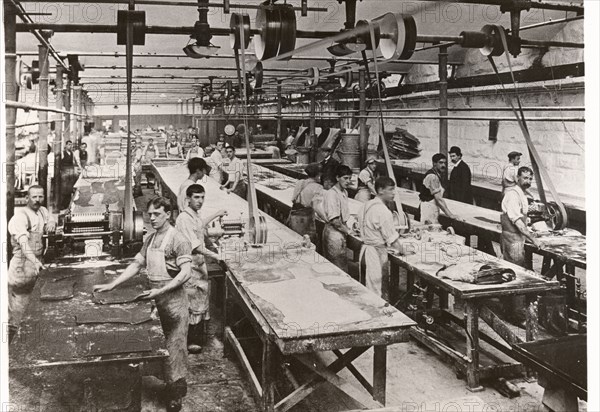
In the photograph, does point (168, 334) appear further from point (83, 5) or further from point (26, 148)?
point (26, 148)

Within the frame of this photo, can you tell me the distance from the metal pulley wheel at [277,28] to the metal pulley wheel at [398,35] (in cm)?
58

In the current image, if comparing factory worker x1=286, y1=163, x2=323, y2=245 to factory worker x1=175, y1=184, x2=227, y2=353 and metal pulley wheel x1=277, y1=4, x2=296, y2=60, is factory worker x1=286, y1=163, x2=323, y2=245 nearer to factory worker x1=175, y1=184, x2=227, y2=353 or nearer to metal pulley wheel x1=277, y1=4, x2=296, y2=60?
factory worker x1=175, y1=184, x2=227, y2=353

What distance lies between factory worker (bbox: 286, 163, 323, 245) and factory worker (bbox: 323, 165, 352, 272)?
595mm

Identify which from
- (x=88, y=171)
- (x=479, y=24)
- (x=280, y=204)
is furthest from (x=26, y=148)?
(x=479, y=24)

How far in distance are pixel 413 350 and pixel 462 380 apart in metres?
0.63

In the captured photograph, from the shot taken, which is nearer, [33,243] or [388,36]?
[388,36]

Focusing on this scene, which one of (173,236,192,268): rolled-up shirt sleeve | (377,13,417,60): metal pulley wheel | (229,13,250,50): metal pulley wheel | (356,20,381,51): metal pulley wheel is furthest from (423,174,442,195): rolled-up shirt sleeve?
(229,13,250,50): metal pulley wheel

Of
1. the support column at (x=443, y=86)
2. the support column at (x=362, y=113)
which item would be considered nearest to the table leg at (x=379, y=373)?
the support column at (x=443, y=86)

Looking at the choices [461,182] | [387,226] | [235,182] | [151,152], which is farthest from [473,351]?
[151,152]

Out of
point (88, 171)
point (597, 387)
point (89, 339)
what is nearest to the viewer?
point (597, 387)

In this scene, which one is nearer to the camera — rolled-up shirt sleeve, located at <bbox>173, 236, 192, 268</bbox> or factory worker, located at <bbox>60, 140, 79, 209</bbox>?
rolled-up shirt sleeve, located at <bbox>173, 236, 192, 268</bbox>

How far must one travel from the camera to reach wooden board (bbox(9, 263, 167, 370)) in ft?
9.34

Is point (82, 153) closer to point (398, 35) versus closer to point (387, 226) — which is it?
point (387, 226)

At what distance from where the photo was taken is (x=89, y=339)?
3088mm
